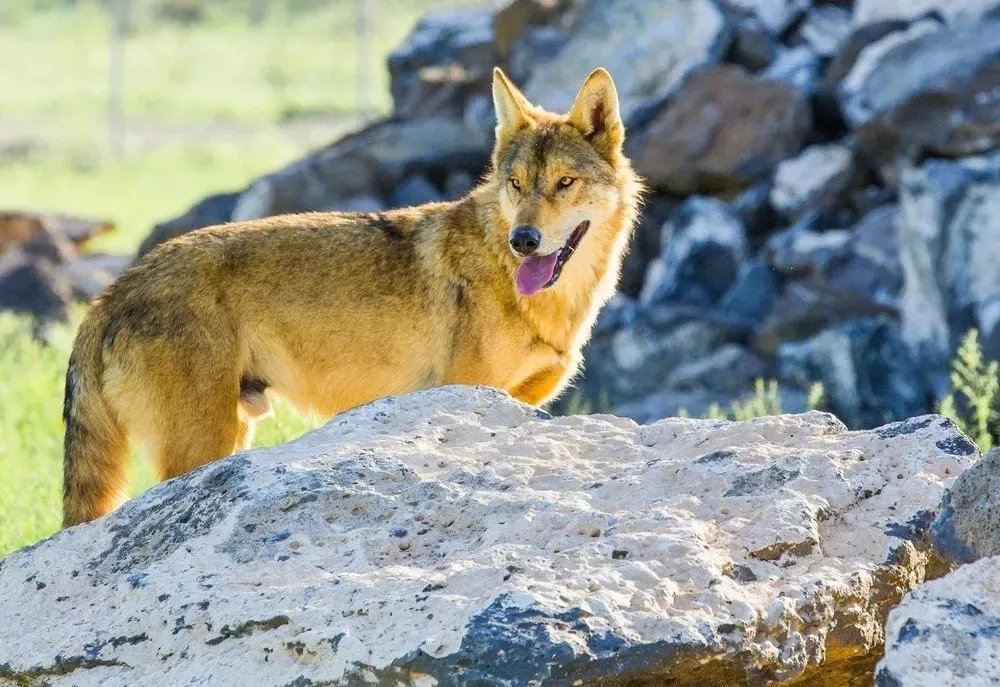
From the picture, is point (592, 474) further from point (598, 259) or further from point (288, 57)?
point (288, 57)

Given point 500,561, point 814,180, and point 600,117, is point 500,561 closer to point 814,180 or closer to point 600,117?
point 600,117

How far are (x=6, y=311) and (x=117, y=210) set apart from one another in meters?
10.5

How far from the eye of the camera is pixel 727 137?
12.7 metres

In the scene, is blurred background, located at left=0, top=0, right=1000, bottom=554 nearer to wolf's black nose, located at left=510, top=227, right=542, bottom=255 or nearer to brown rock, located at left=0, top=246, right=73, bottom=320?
brown rock, located at left=0, top=246, right=73, bottom=320

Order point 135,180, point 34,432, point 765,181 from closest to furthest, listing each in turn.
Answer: point 34,432, point 765,181, point 135,180

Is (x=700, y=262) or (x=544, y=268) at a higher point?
(x=544, y=268)

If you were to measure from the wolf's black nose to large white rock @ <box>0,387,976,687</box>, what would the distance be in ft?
6.69

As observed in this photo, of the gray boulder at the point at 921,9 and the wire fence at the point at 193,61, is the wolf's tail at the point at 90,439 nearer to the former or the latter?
the gray boulder at the point at 921,9

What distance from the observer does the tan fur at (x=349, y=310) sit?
5777 millimetres

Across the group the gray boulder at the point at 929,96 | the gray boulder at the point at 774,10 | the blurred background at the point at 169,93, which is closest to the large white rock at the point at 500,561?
the gray boulder at the point at 929,96

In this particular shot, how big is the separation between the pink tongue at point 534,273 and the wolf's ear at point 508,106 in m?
0.71

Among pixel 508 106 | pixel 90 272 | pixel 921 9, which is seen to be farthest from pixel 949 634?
pixel 90 272

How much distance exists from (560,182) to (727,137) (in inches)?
255

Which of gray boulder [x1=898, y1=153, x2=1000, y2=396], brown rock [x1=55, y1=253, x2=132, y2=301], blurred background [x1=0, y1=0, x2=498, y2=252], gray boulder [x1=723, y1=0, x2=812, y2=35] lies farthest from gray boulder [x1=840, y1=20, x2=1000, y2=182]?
blurred background [x1=0, y1=0, x2=498, y2=252]
